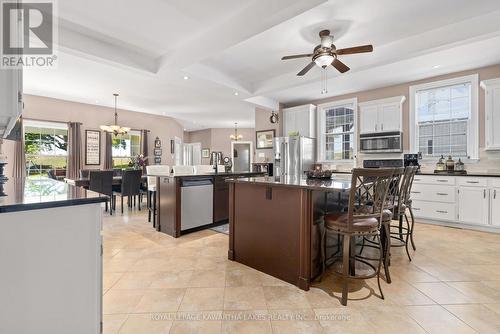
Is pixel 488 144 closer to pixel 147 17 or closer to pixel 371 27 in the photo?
pixel 371 27

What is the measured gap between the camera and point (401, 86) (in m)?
4.89

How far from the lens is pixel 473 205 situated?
3840 millimetres

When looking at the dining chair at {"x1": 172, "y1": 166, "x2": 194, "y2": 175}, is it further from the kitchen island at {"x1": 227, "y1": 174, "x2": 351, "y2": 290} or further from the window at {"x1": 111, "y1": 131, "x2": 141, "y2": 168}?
the window at {"x1": 111, "y1": 131, "x2": 141, "y2": 168}

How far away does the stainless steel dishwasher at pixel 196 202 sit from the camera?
3625mm

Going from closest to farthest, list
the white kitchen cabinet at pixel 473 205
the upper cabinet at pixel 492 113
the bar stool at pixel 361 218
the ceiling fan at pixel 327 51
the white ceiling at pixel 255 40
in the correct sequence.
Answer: the bar stool at pixel 361 218, the white ceiling at pixel 255 40, the ceiling fan at pixel 327 51, the white kitchen cabinet at pixel 473 205, the upper cabinet at pixel 492 113

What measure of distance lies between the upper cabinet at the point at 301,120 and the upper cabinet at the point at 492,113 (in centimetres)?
306

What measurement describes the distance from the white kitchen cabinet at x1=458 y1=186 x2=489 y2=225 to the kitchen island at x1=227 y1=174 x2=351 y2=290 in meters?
2.69

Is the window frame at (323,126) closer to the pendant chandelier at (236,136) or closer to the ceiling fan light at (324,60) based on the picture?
the ceiling fan light at (324,60)

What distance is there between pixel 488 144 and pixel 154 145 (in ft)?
27.5

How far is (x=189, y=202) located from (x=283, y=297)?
2.17 m

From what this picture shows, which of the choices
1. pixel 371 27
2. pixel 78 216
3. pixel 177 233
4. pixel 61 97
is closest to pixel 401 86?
pixel 371 27

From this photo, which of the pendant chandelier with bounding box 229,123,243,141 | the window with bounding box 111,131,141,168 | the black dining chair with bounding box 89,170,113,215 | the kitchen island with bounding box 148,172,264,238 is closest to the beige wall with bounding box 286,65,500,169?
the kitchen island with bounding box 148,172,264,238

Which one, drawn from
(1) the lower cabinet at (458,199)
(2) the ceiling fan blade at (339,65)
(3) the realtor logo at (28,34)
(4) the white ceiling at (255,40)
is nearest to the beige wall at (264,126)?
(4) the white ceiling at (255,40)

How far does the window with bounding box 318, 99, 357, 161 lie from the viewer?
5.55 m
